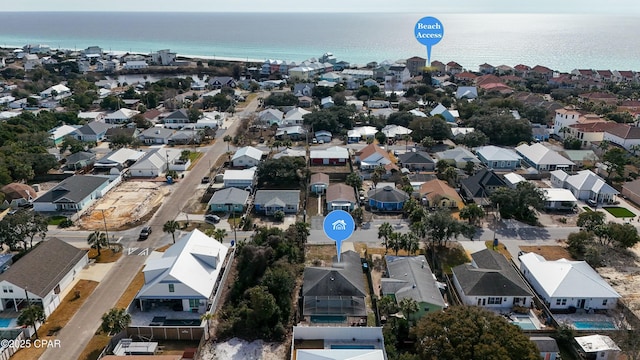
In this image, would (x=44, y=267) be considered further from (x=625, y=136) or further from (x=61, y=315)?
(x=625, y=136)

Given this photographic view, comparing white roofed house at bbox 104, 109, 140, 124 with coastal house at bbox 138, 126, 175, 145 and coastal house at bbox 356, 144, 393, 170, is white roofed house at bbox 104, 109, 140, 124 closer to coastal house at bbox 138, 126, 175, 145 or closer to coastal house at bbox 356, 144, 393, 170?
coastal house at bbox 138, 126, 175, 145

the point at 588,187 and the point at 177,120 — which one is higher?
the point at 177,120

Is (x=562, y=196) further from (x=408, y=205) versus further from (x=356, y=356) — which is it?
(x=356, y=356)

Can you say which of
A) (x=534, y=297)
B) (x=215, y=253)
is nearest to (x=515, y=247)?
(x=534, y=297)

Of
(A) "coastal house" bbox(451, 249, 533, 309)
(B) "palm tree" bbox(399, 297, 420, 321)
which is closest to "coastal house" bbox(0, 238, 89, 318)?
(B) "palm tree" bbox(399, 297, 420, 321)

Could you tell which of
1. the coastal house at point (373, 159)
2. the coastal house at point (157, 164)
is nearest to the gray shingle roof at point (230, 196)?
the coastal house at point (157, 164)

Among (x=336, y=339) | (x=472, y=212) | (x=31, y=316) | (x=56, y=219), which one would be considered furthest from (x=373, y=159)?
(x=31, y=316)

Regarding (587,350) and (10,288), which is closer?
(587,350)
